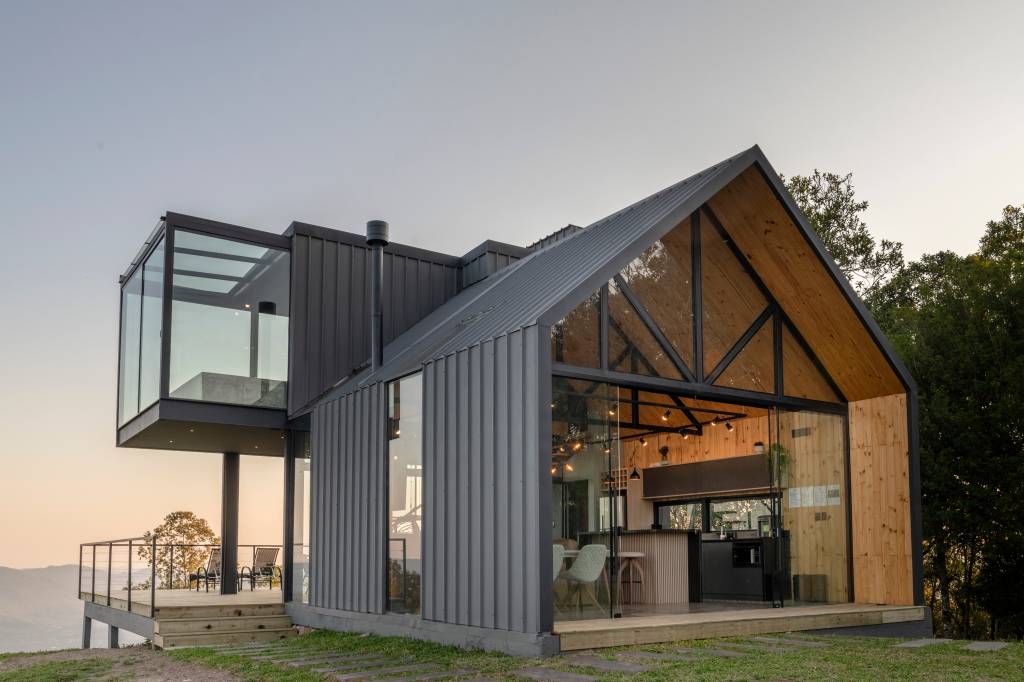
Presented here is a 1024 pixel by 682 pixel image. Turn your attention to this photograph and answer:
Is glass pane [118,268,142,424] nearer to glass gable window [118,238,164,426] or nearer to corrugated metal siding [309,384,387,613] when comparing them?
glass gable window [118,238,164,426]

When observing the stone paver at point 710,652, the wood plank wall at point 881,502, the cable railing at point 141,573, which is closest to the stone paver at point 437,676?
the stone paver at point 710,652

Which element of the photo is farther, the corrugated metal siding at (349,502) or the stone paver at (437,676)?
the corrugated metal siding at (349,502)

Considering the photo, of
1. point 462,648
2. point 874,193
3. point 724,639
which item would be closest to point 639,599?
point 724,639

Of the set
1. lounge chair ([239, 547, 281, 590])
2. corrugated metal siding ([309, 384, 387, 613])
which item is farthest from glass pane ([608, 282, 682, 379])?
lounge chair ([239, 547, 281, 590])

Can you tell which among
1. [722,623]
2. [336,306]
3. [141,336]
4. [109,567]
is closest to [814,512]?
[722,623]

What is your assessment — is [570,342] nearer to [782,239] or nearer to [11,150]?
[782,239]

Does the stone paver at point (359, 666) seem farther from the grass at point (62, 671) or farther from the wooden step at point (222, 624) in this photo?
the wooden step at point (222, 624)

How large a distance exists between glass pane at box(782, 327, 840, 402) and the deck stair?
6.64 metres

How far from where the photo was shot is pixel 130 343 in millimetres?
13219

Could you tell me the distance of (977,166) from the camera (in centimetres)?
1955

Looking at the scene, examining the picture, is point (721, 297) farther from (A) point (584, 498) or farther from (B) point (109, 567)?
(B) point (109, 567)

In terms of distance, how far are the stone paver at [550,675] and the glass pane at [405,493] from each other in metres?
2.56

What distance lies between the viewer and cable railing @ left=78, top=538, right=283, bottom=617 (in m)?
11.6

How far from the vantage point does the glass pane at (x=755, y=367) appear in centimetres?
986
